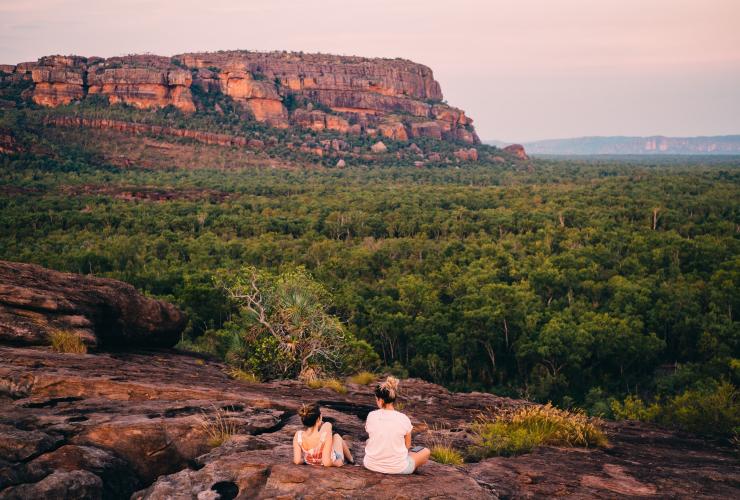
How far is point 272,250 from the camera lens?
48.2m

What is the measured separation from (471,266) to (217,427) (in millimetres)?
37517

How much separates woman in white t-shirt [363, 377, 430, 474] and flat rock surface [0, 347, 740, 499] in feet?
0.42

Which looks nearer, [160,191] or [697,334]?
[697,334]

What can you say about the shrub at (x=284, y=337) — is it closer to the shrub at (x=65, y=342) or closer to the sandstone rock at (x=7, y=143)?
the shrub at (x=65, y=342)

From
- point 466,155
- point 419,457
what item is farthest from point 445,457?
point 466,155

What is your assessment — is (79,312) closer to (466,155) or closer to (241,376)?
(241,376)

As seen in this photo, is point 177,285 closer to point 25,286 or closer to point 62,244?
point 62,244

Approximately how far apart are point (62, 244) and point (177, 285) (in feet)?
64.5

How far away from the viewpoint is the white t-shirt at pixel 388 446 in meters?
6.55

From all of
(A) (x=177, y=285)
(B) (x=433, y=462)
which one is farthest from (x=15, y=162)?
(B) (x=433, y=462)

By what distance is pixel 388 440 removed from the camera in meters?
6.54

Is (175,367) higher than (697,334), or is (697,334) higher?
(175,367)

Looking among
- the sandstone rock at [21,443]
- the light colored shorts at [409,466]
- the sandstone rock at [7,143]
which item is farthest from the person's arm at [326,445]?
the sandstone rock at [7,143]

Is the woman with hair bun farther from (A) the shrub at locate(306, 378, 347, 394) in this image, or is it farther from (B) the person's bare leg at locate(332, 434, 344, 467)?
(A) the shrub at locate(306, 378, 347, 394)
